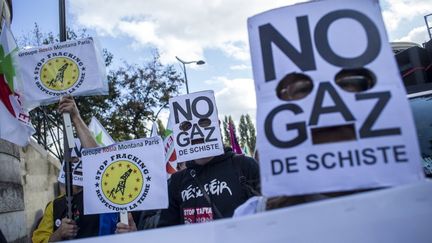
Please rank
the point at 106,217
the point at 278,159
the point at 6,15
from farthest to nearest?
the point at 6,15, the point at 106,217, the point at 278,159

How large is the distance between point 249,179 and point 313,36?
1790mm

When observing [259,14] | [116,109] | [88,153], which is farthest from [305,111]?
[116,109]

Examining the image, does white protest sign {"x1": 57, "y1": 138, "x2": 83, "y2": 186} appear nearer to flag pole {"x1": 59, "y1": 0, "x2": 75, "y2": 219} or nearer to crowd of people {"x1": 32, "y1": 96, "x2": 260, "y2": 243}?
crowd of people {"x1": 32, "y1": 96, "x2": 260, "y2": 243}

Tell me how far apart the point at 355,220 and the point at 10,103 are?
337 centimetres

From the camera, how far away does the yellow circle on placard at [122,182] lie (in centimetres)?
360

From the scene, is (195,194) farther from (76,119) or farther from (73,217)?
(73,217)

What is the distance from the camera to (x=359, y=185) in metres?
1.53

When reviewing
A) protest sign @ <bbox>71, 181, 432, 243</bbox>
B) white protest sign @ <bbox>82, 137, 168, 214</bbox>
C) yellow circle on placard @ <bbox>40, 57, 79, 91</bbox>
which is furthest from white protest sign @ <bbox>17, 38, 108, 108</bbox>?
protest sign @ <bbox>71, 181, 432, 243</bbox>

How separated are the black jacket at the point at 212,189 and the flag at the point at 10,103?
1.43 metres

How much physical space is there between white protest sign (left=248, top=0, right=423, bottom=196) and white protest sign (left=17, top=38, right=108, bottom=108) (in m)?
2.53

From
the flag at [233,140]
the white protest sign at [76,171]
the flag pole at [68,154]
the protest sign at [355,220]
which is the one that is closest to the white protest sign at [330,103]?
the protest sign at [355,220]

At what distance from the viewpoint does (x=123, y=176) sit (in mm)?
3664

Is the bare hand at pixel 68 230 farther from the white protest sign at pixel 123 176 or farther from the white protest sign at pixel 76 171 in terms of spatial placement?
the white protest sign at pixel 76 171

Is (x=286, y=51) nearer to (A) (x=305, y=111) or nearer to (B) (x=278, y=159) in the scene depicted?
(A) (x=305, y=111)
